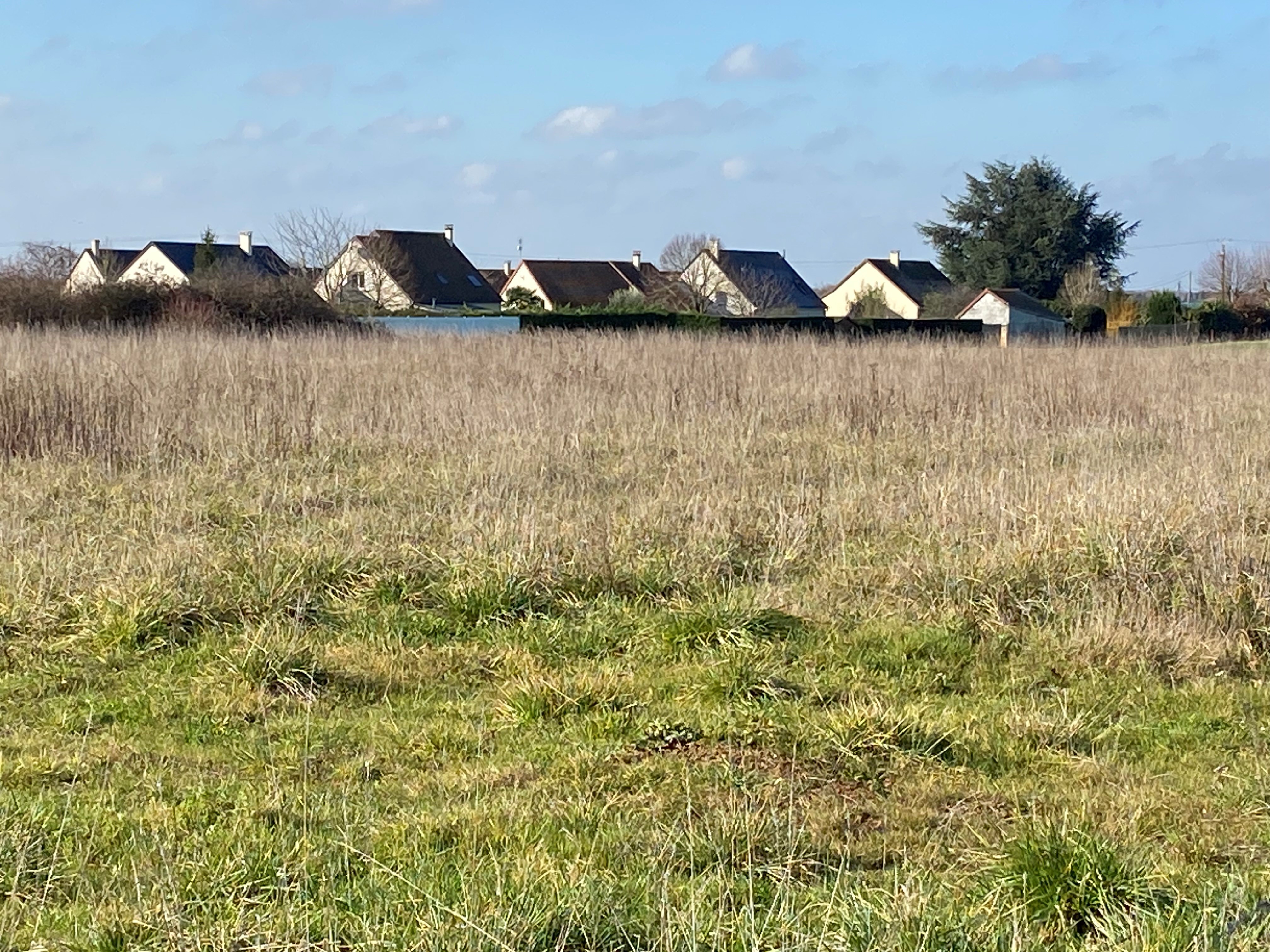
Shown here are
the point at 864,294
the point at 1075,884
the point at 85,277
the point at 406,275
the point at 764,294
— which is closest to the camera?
the point at 1075,884

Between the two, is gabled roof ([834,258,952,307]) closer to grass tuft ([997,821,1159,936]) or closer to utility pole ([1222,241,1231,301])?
utility pole ([1222,241,1231,301])

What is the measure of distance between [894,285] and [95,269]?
36.8 metres

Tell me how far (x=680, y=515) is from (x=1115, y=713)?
10.4 feet

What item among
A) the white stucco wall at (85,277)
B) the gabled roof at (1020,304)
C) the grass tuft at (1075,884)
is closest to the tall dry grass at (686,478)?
the grass tuft at (1075,884)

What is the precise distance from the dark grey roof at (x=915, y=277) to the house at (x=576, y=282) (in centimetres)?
1142

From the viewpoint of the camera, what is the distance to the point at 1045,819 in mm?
3350

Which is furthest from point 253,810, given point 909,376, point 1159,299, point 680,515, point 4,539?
point 1159,299

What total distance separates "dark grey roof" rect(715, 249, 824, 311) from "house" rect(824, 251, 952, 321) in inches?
48.5

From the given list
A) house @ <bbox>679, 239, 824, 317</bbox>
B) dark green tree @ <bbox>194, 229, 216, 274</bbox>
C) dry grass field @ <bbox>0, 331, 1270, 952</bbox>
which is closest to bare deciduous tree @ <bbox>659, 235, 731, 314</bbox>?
house @ <bbox>679, 239, 824, 317</bbox>

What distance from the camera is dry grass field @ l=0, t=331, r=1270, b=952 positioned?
2.88 meters

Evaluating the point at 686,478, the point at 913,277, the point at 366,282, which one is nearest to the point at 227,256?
the point at 366,282

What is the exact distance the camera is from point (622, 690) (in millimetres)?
4777

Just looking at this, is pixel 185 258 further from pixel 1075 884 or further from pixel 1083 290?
pixel 1075 884

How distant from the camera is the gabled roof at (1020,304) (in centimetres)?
4356
